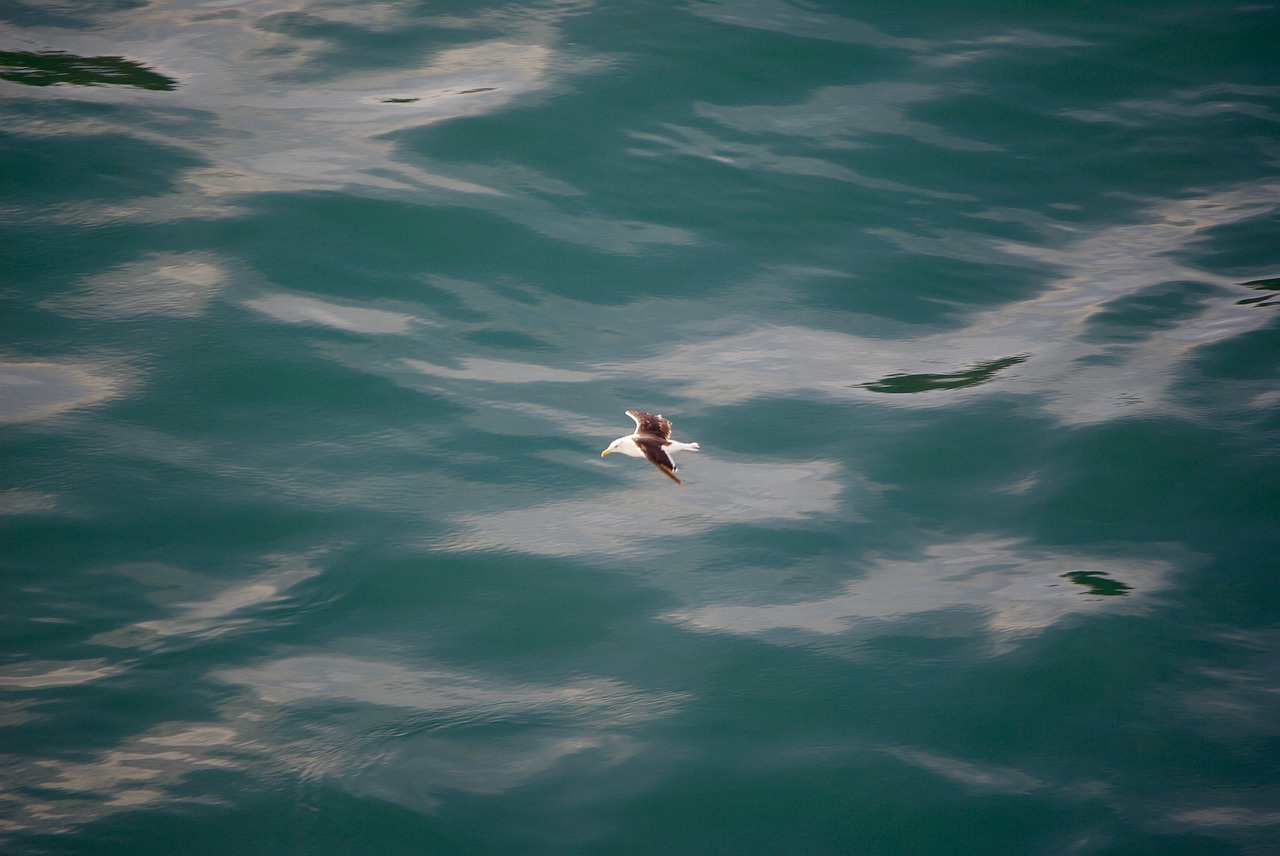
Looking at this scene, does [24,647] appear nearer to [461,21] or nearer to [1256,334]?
[461,21]

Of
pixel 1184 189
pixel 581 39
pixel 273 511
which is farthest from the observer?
pixel 581 39

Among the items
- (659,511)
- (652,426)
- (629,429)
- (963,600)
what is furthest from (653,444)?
(963,600)

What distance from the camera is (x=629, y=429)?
1005 cm

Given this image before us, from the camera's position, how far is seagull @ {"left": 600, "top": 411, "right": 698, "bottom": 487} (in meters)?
7.86

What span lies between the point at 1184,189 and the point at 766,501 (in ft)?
26.7

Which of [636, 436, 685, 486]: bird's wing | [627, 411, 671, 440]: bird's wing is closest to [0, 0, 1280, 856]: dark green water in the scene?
[627, 411, 671, 440]: bird's wing

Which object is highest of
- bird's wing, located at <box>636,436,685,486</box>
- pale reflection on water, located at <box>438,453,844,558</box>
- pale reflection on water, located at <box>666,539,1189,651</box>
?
bird's wing, located at <box>636,436,685,486</box>

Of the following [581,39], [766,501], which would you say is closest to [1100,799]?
[766,501]

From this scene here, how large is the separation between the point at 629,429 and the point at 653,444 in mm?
1968

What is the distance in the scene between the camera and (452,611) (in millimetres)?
8602

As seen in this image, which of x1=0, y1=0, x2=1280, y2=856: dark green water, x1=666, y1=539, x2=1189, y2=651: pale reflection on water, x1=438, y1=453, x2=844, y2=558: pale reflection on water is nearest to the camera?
x1=0, y1=0, x2=1280, y2=856: dark green water

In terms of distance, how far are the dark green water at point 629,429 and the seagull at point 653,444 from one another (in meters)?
1.10

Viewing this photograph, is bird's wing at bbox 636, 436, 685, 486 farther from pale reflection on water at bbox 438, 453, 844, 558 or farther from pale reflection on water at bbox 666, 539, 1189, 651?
pale reflection on water at bbox 666, 539, 1189, 651

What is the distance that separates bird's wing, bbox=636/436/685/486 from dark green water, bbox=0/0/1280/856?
4.53 ft
